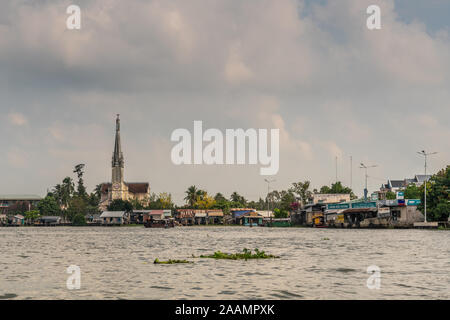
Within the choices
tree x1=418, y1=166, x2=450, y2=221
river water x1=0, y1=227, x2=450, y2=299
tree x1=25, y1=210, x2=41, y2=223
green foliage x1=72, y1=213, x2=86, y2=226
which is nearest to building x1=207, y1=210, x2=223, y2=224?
green foliage x1=72, y1=213, x2=86, y2=226

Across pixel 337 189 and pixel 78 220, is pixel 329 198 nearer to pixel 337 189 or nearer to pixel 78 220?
pixel 337 189

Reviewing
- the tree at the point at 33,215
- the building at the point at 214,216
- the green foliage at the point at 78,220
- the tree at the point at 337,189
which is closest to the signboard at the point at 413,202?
the tree at the point at 337,189

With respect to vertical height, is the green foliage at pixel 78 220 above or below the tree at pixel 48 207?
below

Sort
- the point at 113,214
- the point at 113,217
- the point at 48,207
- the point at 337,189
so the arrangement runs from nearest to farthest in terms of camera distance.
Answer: the point at 337,189 < the point at 113,217 < the point at 113,214 < the point at 48,207

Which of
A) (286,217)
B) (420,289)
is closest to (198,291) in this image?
(420,289)

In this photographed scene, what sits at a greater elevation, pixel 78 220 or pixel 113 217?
pixel 113 217

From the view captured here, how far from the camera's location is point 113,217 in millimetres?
194625

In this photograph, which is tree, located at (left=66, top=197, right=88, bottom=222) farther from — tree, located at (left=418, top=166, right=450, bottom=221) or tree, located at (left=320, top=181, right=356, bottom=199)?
tree, located at (left=418, top=166, right=450, bottom=221)

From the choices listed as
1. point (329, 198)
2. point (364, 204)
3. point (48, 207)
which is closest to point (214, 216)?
point (329, 198)

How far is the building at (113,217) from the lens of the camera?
636ft
